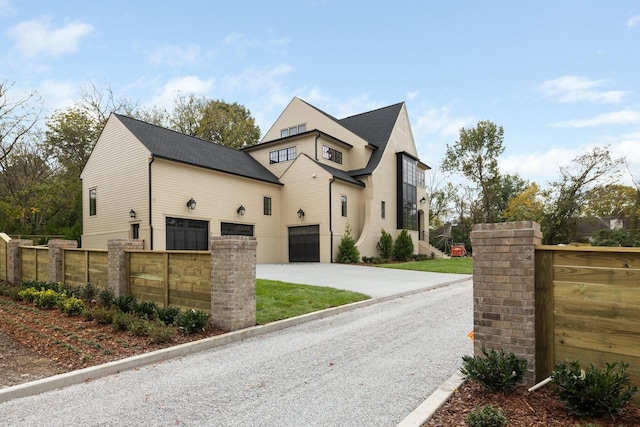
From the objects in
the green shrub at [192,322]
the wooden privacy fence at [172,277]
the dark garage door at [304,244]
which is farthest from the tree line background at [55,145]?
the green shrub at [192,322]

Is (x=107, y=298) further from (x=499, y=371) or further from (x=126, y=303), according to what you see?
(x=499, y=371)

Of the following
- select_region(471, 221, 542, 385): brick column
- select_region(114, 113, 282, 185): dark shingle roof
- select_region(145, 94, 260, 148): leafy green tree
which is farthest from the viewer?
select_region(145, 94, 260, 148): leafy green tree

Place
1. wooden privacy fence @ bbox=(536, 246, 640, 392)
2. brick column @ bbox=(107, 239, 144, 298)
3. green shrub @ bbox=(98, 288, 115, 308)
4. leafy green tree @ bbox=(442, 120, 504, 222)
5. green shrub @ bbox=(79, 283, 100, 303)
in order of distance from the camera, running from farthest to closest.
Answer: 1. leafy green tree @ bbox=(442, 120, 504, 222)
2. green shrub @ bbox=(79, 283, 100, 303)
3. brick column @ bbox=(107, 239, 144, 298)
4. green shrub @ bbox=(98, 288, 115, 308)
5. wooden privacy fence @ bbox=(536, 246, 640, 392)

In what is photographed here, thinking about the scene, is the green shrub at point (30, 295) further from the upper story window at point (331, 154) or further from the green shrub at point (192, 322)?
the upper story window at point (331, 154)

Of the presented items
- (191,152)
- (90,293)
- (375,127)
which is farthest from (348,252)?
(90,293)

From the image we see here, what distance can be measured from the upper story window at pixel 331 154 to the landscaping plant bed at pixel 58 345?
65.9 feet

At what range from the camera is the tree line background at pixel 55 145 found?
2450 centimetres

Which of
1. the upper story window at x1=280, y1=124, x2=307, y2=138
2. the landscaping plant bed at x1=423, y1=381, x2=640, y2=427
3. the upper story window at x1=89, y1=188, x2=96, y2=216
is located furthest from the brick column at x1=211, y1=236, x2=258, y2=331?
the upper story window at x1=280, y1=124, x2=307, y2=138

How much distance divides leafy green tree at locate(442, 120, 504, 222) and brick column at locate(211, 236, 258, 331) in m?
41.9

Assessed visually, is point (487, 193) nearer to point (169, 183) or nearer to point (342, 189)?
point (342, 189)

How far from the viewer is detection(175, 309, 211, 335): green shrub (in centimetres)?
651

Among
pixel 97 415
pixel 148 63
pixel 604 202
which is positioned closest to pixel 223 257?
pixel 97 415

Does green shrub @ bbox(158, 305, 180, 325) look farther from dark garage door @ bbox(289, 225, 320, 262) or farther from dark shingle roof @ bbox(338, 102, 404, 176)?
dark shingle roof @ bbox(338, 102, 404, 176)

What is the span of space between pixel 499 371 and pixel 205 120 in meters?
39.7
